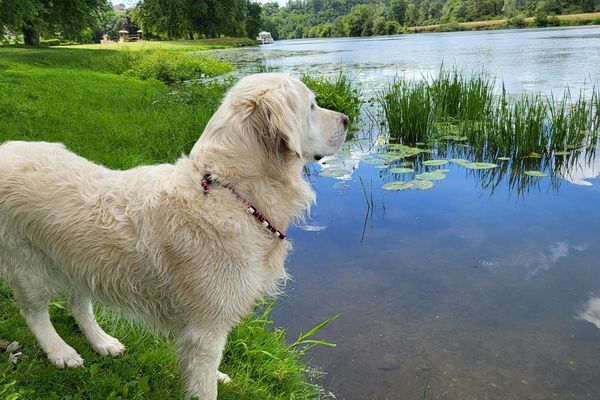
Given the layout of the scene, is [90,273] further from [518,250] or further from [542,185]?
[542,185]

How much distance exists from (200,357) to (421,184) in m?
5.37

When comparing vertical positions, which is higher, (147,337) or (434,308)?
(147,337)

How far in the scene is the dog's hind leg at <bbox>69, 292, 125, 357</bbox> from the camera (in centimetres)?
333

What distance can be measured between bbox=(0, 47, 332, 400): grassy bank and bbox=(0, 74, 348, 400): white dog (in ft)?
1.69

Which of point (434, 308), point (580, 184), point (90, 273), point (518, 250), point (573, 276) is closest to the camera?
point (90, 273)

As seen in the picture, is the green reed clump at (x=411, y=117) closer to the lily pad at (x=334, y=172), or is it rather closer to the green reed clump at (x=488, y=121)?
the green reed clump at (x=488, y=121)

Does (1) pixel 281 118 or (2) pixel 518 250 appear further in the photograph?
(2) pixel 518 250

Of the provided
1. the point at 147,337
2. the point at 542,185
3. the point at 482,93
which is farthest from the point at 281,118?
the point at 482,93

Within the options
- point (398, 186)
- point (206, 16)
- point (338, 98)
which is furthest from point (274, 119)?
point (206, 16)

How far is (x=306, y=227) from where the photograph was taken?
6230 mm

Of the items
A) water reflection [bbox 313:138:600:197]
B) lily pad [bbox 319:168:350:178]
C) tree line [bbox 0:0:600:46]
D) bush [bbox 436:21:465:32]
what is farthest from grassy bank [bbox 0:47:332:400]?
bush [bbox 436:21:465:32]

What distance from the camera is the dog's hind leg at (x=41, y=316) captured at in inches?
117

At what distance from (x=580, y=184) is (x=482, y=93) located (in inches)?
119

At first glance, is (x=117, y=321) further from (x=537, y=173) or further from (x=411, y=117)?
(x=411, y=117)
